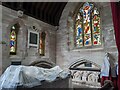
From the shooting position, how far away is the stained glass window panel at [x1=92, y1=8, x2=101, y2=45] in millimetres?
5601

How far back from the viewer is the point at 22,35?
5.19m

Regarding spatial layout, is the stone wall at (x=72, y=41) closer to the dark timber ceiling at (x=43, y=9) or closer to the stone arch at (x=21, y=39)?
the dark timber ceiling at (x=43, y=9)

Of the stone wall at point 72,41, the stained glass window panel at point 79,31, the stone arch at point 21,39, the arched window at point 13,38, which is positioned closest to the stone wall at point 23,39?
the stone arch at point 21,39

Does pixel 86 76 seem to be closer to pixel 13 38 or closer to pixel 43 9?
pixel 13 38

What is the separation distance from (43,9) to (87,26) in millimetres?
2255

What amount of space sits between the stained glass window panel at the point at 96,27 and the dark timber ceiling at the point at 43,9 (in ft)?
5.71

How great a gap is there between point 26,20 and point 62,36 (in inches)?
79.6

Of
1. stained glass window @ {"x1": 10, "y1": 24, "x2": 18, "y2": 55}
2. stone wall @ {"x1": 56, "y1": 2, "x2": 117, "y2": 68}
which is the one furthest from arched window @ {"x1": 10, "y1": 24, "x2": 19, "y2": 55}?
stone wall @ {"x1": 56, "y1": 2, "x2": 117, "y2": 68}

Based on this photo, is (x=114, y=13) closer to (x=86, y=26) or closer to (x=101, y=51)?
(x=101, y=51)

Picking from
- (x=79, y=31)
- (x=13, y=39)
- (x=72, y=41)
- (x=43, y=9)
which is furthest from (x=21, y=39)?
(x=79, y=31)

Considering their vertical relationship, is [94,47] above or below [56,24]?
below

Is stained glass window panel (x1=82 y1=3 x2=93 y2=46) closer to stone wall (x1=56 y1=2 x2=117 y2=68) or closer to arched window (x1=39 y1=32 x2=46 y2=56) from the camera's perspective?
stone wall (x1=56 y1=2 x2=117 y2=68)

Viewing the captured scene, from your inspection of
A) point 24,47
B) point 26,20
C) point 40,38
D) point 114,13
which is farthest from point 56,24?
point 114,13

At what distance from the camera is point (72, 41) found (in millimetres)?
6312
